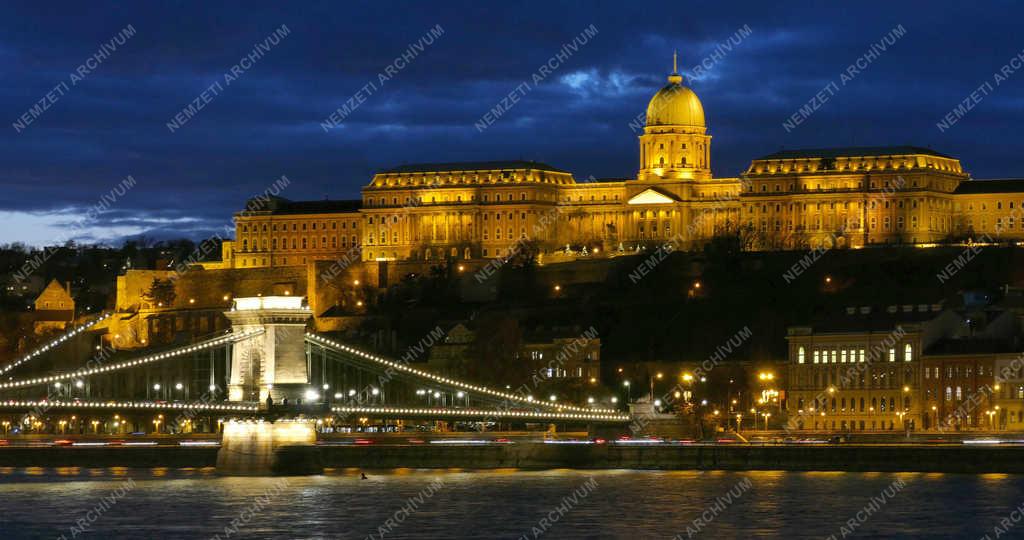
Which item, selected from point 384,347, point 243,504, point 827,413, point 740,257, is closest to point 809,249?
point 740,257

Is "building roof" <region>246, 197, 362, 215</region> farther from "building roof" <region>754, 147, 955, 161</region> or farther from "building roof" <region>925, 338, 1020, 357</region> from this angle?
"building roof" <region>925, 338, 1020, 357</region>

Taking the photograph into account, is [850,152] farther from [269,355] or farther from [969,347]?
[269,355]

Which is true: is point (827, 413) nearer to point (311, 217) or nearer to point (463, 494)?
point (463, 494)

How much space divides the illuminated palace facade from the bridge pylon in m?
78.1

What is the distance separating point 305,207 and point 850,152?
38.6 metres

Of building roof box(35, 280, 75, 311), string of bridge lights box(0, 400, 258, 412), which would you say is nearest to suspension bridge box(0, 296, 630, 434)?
string of bridge lights box(0, 400, 258, 412)

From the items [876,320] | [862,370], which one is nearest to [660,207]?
[876,320]

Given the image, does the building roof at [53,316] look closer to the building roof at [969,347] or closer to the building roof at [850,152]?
the building roof at [850,152]

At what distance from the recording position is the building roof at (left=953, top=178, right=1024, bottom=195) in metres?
152

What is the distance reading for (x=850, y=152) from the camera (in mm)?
157000

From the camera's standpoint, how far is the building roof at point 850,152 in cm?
15450

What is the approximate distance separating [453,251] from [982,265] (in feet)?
132

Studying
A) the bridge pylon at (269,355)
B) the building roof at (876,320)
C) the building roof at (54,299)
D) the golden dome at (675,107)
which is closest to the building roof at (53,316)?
the building roof at (54,299)

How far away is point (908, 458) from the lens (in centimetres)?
7619
